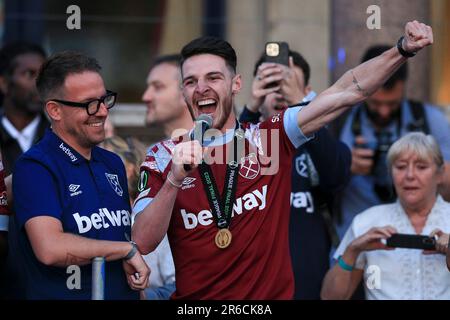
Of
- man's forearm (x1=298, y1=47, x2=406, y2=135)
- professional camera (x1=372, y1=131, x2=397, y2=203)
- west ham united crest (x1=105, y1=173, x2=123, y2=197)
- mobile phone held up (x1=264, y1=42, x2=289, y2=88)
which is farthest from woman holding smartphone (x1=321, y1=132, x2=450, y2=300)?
west ham united crest (x1=105, y1=173, x2=123, y2=197)

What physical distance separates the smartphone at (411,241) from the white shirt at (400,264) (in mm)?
124

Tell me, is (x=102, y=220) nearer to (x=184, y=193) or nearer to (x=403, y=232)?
(x=184, y=193)

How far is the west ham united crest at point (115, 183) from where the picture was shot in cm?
553

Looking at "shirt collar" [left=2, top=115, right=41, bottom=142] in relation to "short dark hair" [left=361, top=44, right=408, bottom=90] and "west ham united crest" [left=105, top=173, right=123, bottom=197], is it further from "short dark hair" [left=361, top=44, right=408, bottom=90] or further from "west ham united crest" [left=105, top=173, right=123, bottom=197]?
"west ham united crest" [left=105, top=173, right=123, bottom=197]

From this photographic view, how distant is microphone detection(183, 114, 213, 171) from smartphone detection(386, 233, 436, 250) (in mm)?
1647

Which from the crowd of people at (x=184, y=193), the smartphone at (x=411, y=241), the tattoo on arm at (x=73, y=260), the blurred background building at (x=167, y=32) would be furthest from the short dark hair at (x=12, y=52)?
the tattoo on arm at (x=73, y=260)

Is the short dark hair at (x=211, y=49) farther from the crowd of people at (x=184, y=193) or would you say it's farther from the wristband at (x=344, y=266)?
the wristband at (x=344, y=266)

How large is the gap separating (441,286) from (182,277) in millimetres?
1596

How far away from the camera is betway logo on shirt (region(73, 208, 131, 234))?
5297 millimetres

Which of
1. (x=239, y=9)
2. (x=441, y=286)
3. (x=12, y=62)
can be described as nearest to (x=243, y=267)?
(x=441, y=286)

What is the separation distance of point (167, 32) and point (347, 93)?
483 centimetres
